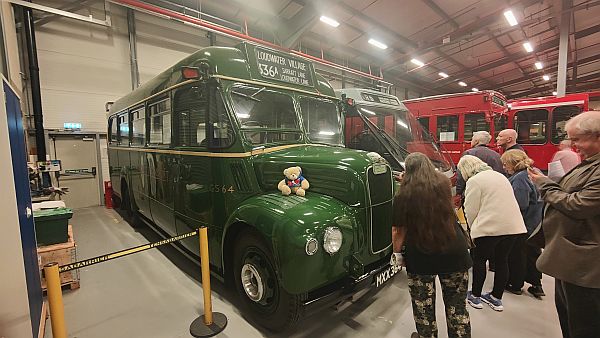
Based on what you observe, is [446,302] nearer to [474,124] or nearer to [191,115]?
[191,115]

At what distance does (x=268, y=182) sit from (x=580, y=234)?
2208 millimetres

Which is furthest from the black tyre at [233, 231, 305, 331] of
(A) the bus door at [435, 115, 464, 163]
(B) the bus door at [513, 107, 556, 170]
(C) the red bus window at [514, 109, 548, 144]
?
(C) the red bus window at [514, 109, 548, 144]

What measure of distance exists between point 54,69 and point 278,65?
22.1ft

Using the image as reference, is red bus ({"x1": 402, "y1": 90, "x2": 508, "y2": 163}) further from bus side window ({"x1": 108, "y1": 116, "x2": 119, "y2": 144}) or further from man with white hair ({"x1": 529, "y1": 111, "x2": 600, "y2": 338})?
bus side window ({"x1": 108, "y1": 116, "x2": 119, "y2": 144})

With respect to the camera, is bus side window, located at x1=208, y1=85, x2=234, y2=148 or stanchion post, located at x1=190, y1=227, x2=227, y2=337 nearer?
stanchion post, located at x1=190, y1=227, x2=227, y2=337

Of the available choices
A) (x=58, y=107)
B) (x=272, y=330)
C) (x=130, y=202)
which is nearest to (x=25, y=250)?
(x=272, y=330)

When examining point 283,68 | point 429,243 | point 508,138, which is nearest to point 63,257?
point 283,68

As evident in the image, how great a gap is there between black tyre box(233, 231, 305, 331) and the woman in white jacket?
1.78 m

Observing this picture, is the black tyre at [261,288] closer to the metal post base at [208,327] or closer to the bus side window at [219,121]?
the metal post base at [208,327]

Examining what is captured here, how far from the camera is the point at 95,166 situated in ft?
24.7

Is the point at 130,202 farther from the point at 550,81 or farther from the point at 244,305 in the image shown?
the point at 550,81

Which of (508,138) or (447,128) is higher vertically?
(447,128)

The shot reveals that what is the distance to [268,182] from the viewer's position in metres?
2.68

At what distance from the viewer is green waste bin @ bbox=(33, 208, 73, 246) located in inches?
121
